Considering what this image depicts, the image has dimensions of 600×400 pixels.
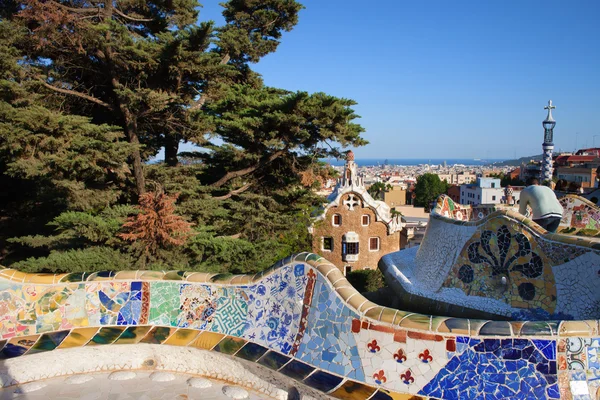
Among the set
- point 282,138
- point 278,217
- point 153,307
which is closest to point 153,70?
point 282,138

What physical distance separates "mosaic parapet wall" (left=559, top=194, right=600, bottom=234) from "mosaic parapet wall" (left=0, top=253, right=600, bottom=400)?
5.56 meters

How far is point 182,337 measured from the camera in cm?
452

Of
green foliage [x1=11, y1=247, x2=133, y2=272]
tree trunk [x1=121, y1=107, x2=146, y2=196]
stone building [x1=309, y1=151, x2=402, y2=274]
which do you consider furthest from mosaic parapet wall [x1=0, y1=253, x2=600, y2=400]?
stone building [x1=309, y1=151, x2=402, y2=274]

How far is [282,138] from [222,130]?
1.48 meters

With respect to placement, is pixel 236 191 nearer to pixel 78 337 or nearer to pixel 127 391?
pixel 78 337

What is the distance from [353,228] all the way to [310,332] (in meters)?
15.8

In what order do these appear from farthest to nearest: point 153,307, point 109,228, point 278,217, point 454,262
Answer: point 278,217 → point 109,228 → point 454,262 → point 153,307

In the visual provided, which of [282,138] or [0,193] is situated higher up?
[282,138]

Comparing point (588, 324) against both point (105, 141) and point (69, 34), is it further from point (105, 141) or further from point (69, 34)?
point (69, 34)

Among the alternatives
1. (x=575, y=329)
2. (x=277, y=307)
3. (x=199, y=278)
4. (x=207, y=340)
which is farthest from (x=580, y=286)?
(x=199, y=278)

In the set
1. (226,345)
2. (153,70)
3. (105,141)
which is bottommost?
(226,345)

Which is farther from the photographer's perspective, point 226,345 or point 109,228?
point 109,228

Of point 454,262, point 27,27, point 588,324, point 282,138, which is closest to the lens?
point 588,324

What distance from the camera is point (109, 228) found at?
9055mm
